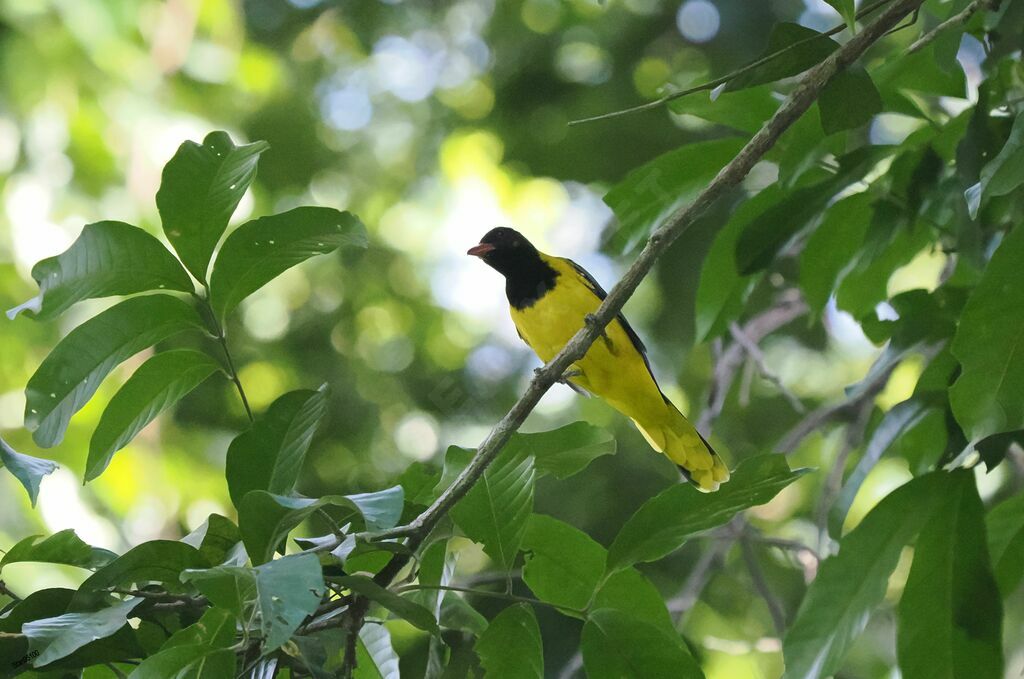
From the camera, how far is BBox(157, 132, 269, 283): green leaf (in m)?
1.91

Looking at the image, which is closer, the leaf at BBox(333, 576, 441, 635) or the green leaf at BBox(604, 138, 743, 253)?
the leaf at BBox(333, 576, 441, 635)

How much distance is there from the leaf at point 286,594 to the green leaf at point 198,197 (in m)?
0.71

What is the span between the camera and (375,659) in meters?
1.98

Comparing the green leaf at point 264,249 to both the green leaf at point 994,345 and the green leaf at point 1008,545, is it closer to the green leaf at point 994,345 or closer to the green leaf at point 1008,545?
the green leaf at point 994,345

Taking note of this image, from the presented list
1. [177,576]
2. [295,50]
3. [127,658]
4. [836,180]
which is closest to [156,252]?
[177,576]

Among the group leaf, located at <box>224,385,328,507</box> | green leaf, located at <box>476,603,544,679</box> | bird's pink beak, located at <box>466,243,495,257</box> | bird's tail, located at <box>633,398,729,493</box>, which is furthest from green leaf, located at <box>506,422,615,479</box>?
bird's pink beak, located at <box>466,243,495,257</box>

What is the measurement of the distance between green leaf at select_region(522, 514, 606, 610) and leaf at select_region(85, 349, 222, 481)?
27.2 inches

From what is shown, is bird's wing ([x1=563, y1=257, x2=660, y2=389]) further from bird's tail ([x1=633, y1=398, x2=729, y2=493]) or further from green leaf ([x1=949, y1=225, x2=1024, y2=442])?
green leaf ([x1=949, y1=225, x2=1024, y2=442])

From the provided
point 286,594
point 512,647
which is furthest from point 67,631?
point 512,647

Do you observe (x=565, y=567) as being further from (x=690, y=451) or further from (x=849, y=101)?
(x=690, y=451)

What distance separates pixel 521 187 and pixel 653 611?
22.8ft

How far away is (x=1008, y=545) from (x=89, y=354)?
1.75m

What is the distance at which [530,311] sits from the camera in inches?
165

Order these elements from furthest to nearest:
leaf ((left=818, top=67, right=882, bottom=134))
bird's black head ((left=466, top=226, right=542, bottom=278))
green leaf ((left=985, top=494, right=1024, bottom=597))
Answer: bird's black head ((left=466, top=226, right=542, bottom=278)), green leaf ((left=985, top=494, right=1024, bottom=597)), leaf ((left=818, top=67, right=882, bottom=134))
